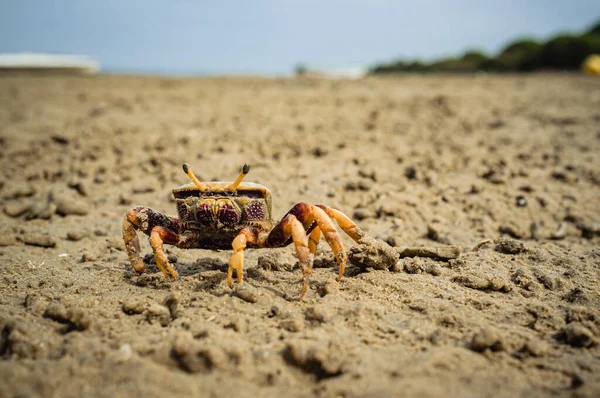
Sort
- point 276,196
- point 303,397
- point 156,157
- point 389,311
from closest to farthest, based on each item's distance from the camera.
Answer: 1. point 303,397
2. point 389,311
3. point 276,196
4. point 156,157

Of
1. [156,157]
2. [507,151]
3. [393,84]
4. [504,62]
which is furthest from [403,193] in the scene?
[504,62]

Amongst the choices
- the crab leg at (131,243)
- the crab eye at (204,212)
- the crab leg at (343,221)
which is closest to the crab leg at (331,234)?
the crab leg at (343,221)

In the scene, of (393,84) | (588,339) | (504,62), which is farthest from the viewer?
(504,62)

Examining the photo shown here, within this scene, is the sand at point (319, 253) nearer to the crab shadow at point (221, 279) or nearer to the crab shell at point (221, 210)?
the crab shadow at point (221, 279)

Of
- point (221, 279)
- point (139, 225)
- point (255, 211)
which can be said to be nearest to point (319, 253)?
point (255, 211)

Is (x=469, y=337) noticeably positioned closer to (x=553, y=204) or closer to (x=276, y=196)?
(x=276, y=196)

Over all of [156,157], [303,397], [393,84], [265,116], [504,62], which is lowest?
[303,397]
